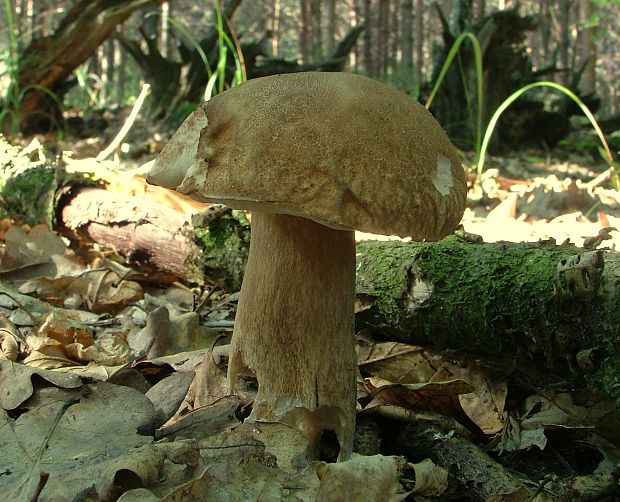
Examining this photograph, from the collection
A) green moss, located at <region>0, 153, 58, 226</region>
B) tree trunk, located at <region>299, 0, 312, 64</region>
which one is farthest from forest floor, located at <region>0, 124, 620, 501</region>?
tree trunk, located at <region>299, 0, 312, 64</region>

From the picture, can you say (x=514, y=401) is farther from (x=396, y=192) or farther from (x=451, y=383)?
(x=396, y=192)

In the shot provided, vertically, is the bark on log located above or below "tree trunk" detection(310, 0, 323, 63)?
below

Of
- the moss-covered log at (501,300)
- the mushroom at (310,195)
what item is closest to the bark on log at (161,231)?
the moss-covered log at (501,300)

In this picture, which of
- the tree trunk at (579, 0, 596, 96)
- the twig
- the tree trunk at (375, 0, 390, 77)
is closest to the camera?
the twig

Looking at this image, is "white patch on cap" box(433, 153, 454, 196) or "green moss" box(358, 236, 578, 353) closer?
"white patch on cap" box(433, 153, 454, 196)

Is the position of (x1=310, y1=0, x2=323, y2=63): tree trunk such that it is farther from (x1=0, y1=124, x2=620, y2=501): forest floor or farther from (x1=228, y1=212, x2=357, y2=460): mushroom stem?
(x1=228, y1=212, x2=357, y2=460): mushroom stem

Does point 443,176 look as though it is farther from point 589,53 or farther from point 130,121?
point 589,53

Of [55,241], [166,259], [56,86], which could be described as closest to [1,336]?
[166,259]

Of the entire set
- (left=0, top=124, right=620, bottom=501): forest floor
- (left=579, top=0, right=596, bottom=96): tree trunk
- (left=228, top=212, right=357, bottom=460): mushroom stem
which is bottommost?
(left=0, top=124, right=620, bottom=501): forest floor
